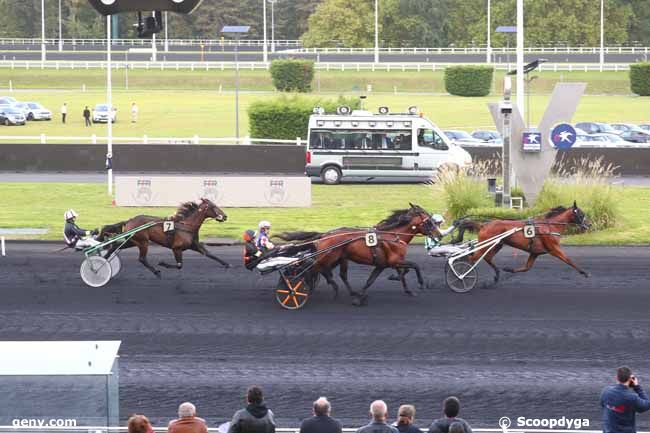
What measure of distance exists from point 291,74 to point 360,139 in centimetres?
3096

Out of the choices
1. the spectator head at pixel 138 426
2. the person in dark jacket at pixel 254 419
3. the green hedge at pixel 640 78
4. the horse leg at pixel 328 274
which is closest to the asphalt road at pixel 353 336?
the horse leg at pixel 328 274

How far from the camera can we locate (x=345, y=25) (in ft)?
268

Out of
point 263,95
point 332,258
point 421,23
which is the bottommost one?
point 332,258

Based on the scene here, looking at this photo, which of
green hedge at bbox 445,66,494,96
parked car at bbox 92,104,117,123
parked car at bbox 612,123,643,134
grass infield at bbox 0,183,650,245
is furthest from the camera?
green hedge at bbox 445,66,494,96

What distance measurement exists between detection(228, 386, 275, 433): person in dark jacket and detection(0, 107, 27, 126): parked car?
45.4 m

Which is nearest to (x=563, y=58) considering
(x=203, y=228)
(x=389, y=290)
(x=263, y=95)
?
(x=263, y=95)

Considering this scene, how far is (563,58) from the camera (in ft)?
238

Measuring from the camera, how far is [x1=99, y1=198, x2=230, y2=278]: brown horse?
53.4ft

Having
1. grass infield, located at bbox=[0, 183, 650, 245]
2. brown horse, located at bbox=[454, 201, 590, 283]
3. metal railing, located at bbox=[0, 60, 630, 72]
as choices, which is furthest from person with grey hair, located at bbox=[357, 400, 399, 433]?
metal railing, located at bbox=[0, 60, 630, 72]

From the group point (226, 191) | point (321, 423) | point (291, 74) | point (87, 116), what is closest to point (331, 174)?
point (226, 191)

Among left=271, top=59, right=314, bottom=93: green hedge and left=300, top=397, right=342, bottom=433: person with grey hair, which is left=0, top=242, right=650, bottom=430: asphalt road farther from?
left=271, top=59, right=314, bottom=93: green hedge

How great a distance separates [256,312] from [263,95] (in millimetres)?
46760

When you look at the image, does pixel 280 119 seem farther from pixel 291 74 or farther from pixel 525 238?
pixel 525 238

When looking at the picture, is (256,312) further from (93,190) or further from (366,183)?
(366,183)
